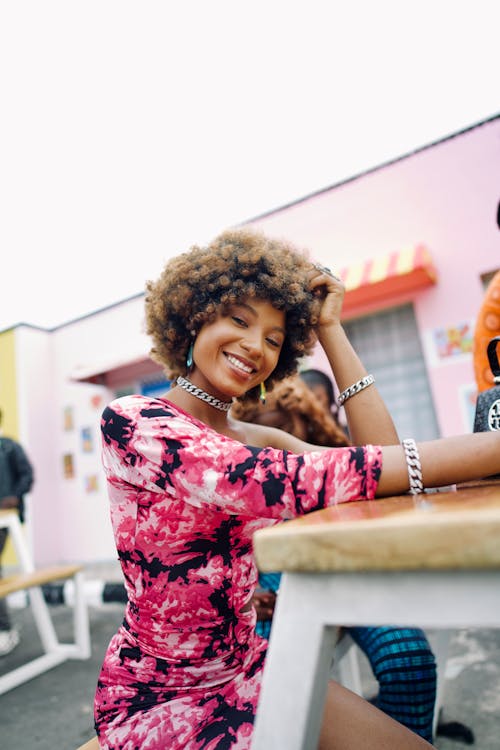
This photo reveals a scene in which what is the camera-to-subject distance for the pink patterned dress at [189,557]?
81 cm

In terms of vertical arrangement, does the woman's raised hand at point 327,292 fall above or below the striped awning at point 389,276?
below

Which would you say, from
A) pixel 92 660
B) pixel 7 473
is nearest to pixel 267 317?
pixel 92 660

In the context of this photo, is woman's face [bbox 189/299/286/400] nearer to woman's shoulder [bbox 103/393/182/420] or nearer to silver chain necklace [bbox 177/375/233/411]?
silver chain necklace [bbox 177/375/233/411]

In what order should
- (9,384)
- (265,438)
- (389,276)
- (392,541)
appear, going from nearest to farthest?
(392,541) → (265,438) → (389,276) → (9,384)

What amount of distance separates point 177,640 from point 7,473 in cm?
456

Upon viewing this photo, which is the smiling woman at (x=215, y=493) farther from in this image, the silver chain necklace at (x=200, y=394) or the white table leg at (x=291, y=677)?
the white table leg at (x=291, y=677)

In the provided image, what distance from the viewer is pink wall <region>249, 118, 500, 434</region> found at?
5.56m

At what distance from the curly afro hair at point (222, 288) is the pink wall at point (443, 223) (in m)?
4.56

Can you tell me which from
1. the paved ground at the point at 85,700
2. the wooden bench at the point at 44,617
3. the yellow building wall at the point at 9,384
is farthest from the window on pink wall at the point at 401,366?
the yellow building wall at the point at 9,384

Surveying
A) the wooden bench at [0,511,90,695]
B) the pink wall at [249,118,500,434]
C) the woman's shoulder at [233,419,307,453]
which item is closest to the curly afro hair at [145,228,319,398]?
the woman's shoulder at [233,419,307,453]

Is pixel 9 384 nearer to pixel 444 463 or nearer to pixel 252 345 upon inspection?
pixel 252 345

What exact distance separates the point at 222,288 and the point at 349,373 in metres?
0.44

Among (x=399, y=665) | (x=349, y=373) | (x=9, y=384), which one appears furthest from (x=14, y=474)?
(x=9, y=384)

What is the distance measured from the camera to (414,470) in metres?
0.85
